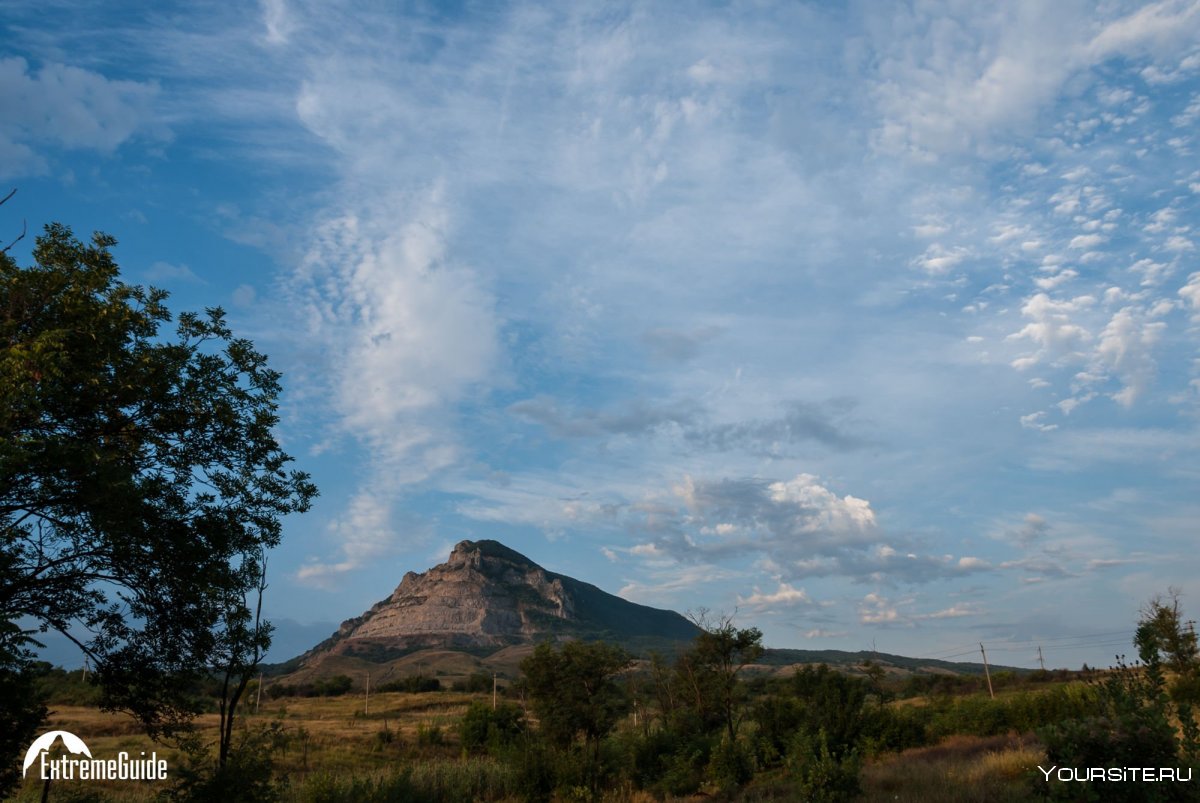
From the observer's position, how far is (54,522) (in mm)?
10805

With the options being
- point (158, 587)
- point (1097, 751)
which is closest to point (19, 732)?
point (158, 587)

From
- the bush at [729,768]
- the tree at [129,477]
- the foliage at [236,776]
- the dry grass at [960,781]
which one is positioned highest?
the tree at [129,477]

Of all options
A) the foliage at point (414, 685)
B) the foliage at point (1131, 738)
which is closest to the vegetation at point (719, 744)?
the foliage at point (1131, 738)

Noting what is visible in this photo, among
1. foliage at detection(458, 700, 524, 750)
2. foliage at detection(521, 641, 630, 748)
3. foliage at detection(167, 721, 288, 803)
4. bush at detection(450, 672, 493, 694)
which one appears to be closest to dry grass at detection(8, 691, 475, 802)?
foliage at detection(458, 700, 524, 750)

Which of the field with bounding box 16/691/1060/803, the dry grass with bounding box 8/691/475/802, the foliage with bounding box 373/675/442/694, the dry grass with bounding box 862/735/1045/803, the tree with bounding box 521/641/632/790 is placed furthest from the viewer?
the foliage with bounding box 373/675/442/694

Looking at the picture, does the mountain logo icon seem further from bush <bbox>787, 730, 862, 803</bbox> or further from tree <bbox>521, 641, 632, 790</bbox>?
tree <bbox>521, 641, 632, 790</bbox>

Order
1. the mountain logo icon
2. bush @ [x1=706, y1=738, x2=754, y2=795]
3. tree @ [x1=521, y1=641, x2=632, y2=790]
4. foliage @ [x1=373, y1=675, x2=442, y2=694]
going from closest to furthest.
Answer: the mountain logo icon
bush @ [x1=706, y1=738, x2=754, y2=795]
tree @ [x1=521, y1=641, x2=632, y2=790]
foliage @ [x1=373, y1=675, x2=442, y2=694]

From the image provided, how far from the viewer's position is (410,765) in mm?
31406

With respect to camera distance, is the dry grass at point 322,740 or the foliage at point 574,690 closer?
the dry grass at point 322,740

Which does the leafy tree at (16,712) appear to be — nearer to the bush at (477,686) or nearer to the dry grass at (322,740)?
the dry grass at (322,740)

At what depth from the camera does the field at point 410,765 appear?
15281mm

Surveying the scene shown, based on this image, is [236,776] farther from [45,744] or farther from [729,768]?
[729,768]

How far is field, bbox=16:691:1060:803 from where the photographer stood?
50.1 ft

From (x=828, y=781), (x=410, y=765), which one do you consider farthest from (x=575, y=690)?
(x=828, y=781)
